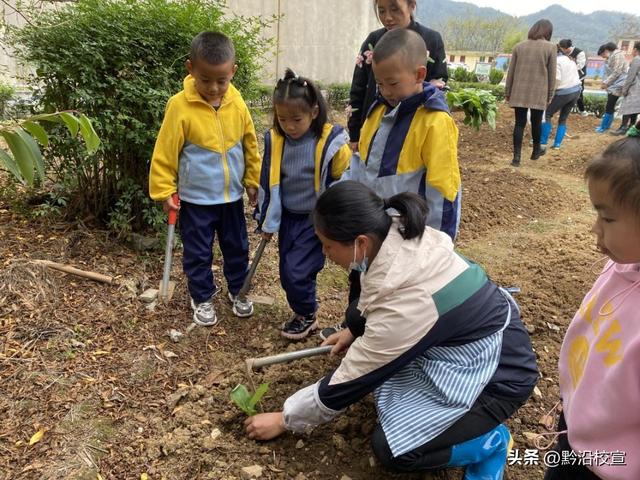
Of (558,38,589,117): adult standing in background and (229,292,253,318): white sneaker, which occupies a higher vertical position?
(558,38,589,117): adult standing in background

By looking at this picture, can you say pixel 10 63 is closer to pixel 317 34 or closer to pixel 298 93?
pixel 317 34

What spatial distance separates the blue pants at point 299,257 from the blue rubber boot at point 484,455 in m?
1.20

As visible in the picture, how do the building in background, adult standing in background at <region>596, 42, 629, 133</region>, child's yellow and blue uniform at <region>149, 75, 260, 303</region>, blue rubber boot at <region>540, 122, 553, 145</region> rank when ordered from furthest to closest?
1. the building in background
2. adult standing in background at <region>596, 42, 629, 133</region>
3. blue rubber boot at <region>540, 122, 553, 145</region>
4. child's yellow and blue uniform at <region>149, 75, 260, 303</region>

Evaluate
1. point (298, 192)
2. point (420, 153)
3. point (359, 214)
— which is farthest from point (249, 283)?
point (359, 214)

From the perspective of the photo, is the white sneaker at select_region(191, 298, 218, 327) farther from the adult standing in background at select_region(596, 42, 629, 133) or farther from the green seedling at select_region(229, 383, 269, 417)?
the adult standing in background at select_region(596, 42, 629, 133)

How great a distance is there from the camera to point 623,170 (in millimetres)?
1164

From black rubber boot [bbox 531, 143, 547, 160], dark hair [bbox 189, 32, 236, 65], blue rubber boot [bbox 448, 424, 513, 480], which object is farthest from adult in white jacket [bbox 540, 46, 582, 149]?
blue rubber boot [bbox 448, 424, 513, 480]

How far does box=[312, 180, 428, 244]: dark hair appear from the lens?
1641 millimetres

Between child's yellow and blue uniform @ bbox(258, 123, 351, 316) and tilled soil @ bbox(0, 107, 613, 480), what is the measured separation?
398mm

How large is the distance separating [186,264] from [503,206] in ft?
11.7

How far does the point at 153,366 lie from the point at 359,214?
1.46 meters

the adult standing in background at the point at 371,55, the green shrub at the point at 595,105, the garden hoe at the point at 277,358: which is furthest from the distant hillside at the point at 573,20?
the garden hoe at the point at 277,358

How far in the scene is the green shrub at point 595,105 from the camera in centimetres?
1272

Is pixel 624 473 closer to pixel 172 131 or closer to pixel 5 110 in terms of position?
pixel 172 131
